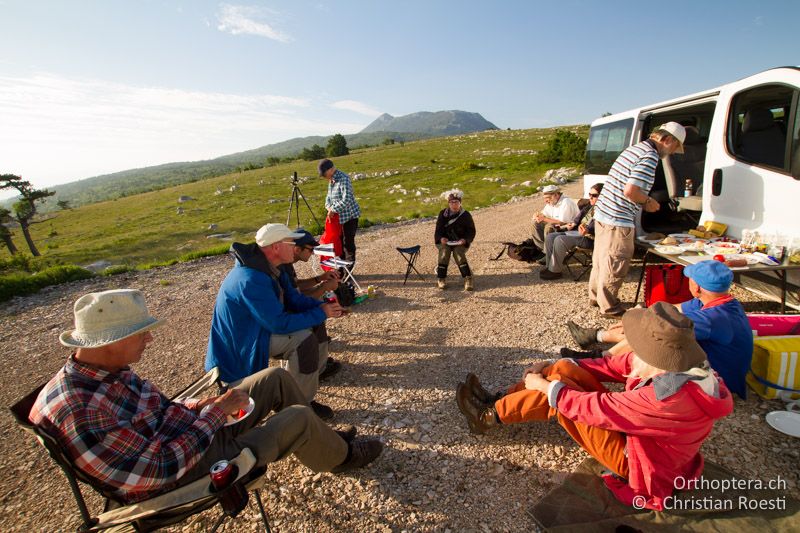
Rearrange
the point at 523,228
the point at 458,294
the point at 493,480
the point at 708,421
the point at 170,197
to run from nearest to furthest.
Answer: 1. the point at 708,421
2. the point at 493,480
3. the point at 458,294
4. the point at 523,228
5. the point at 170,197

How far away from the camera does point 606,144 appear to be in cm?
759

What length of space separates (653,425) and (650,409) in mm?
125

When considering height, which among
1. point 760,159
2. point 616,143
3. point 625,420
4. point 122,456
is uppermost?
point 616,143

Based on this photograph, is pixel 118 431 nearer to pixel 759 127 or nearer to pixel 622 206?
pixel 622 206

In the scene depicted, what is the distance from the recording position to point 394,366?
466cm

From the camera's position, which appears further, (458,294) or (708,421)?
(458,294)

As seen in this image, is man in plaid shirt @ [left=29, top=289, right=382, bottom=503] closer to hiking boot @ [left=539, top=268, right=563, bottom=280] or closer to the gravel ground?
the gravel ground

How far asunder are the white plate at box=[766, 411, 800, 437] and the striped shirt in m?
2.44

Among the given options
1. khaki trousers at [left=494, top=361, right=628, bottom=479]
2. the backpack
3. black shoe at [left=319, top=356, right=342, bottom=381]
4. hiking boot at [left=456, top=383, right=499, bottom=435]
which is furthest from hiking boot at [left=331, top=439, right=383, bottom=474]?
the backpack

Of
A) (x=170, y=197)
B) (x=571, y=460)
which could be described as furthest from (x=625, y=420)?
(x=170, y=197)

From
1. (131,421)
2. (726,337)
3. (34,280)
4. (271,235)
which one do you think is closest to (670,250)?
(726,337)

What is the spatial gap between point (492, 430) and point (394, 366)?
157 centimetres

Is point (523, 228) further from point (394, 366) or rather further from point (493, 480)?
point (493, 480)

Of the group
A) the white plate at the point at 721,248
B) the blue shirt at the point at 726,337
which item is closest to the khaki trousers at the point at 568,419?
the blue shirt at the point at 726,337
